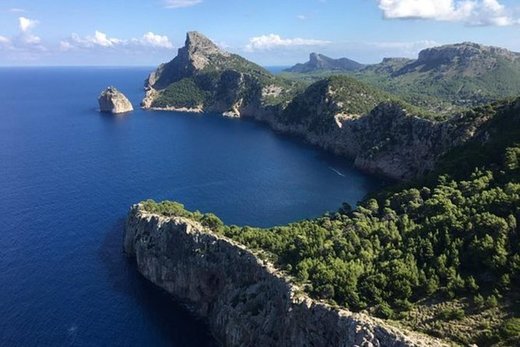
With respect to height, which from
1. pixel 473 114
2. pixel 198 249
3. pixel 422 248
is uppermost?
pixel 473 114

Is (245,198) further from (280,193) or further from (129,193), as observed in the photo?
(129,193)

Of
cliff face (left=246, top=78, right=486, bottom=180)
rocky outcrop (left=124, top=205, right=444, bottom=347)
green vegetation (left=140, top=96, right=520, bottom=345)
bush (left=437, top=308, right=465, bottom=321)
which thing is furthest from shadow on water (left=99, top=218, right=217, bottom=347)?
cliff face (left=246, top=78, right=486, bottom=180)

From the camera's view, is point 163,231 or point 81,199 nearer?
point 163,231

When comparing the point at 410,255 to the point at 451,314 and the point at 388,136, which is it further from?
the point at 388,136

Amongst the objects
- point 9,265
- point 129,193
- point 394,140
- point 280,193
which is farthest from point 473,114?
point 9,265

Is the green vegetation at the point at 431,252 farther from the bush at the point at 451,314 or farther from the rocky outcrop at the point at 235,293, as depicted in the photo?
the rocky outcrop at the point at 235,293

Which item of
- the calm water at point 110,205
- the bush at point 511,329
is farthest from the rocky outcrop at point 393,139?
the bush at point 511,329

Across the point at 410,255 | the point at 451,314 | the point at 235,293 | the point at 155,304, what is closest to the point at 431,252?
the point at 410,255
